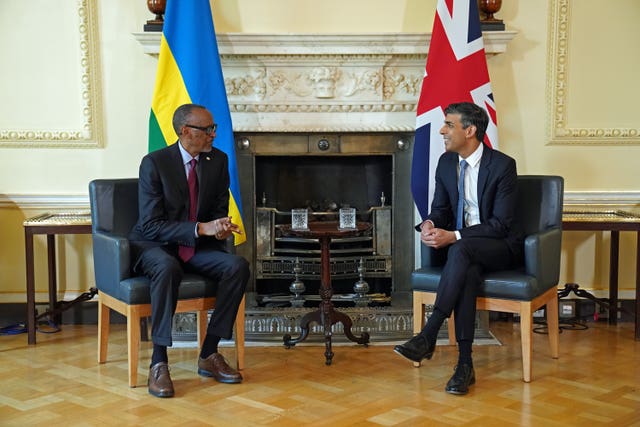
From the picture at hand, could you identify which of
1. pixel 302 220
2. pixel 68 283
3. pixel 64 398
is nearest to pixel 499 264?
pixel 302 220

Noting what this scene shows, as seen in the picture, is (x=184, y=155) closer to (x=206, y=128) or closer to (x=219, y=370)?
(x=206, y=128)

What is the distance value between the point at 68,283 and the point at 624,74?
3.54 meters

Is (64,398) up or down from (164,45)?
down

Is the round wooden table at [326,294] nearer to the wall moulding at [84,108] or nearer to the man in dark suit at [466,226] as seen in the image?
the man in dark suit at [466,226]

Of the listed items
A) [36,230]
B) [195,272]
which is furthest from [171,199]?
[36,230]

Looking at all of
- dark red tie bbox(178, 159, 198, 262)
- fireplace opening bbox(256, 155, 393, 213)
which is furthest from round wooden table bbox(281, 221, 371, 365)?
fireplace opening bbox(256, 155, 393, 213)

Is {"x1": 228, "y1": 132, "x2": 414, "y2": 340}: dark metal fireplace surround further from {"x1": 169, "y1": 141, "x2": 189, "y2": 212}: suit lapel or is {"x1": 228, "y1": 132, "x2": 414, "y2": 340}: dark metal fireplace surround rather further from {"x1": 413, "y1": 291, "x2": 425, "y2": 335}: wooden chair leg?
{"x1": 169, "y1": 141, "x2": 189, "y2": 212}: suit lapel

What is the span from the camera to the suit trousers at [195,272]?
367 centimetres

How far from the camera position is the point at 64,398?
363 cm

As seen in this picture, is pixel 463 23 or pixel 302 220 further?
pixel 463 23

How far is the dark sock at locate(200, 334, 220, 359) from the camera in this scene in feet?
12.7

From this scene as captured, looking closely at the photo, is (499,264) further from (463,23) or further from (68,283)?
(68,283)

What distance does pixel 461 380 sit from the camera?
367 centimetres

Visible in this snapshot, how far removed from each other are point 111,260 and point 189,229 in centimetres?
40
